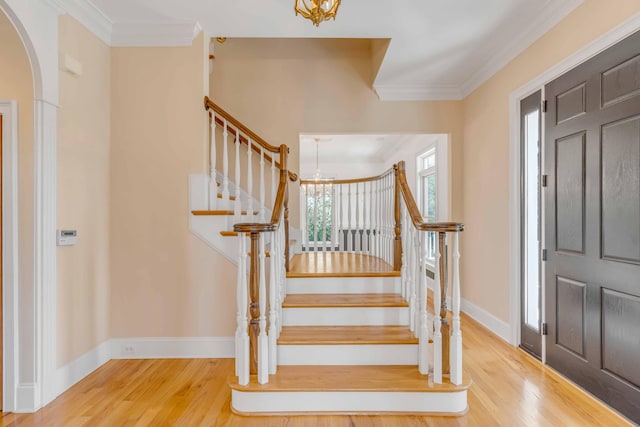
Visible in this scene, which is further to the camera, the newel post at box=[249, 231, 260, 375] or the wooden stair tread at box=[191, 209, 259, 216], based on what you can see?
the wooden stair tread at box=[191, 209, 259, 216]

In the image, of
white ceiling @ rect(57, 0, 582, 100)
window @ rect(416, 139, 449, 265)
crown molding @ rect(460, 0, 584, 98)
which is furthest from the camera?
window @ rect(416, 139, 449, 265)

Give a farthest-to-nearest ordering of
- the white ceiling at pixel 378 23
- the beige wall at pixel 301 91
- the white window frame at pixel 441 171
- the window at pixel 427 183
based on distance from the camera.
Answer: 1. the window at pixel 427 183
2. the white window frame at pixel 441 171
3. the beige wall at pixel 301 91
4. the white ceiling at pixel 378 23

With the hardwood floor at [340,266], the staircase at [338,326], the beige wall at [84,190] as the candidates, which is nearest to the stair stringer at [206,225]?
the staircase at [338,326]

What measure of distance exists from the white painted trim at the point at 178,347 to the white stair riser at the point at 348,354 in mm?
870

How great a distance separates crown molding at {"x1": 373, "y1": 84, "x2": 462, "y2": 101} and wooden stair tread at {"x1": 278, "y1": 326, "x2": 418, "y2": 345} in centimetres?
281

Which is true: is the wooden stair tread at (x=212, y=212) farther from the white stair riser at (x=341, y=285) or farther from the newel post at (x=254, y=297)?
the newel post at (x=254, y=297)

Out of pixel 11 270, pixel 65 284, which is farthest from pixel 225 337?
pixel 11 270

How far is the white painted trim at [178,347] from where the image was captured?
3.26m

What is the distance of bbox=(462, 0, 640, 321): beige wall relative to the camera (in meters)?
2.72

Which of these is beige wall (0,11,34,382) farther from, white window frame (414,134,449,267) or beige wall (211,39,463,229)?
white window frame (414,134,449,267)

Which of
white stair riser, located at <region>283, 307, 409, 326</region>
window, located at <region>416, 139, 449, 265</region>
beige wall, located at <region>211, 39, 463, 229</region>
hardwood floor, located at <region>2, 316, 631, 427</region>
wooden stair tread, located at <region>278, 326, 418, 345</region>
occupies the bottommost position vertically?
hardwood floor, located at <region>2, 316, 631, 427</region>

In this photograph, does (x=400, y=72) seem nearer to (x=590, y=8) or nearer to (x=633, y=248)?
(x=590, y=8)

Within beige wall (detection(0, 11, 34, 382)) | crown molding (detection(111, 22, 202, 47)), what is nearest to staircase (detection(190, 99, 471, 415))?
crown molding (detection(111, 22, 202, 47))

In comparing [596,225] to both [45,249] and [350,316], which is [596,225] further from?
[45,249]
